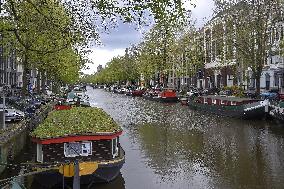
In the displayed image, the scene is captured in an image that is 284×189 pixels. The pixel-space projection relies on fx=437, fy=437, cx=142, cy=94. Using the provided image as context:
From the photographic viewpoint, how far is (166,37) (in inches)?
3130

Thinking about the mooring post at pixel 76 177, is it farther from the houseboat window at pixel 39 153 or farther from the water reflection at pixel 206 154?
the water reflection at pixel 206 154

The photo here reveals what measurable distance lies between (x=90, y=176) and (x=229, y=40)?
34.7 m

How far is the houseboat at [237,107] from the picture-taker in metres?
39.2

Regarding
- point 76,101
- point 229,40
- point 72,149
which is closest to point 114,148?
point 72,149

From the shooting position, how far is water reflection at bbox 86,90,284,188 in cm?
1769

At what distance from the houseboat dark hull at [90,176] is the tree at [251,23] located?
3137 centimetres

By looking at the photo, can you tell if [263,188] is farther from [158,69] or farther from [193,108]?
[158,69]


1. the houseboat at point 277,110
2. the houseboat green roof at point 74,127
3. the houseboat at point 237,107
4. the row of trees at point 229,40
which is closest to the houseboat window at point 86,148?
the houseboat green roof at point 74,127

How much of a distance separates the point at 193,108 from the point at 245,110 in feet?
48.0

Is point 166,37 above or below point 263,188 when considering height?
above

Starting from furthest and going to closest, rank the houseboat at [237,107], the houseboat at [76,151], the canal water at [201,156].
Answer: the houseboat at [237,107], the canal water at [201,156], the houseboat at [76,151]

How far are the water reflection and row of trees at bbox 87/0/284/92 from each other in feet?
22.3

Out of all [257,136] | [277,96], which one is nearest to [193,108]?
[277,96]

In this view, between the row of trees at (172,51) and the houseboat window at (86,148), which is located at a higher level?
the row of trees at (172,51)
